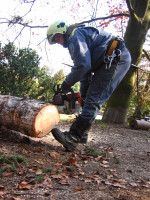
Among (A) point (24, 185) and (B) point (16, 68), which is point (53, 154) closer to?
(A) point (24, 185)

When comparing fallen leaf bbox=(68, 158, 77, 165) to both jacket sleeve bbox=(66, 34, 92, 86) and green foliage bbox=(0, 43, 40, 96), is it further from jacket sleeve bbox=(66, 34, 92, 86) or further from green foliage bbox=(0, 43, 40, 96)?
green foliage bbox=(0, 43, 40, 96)

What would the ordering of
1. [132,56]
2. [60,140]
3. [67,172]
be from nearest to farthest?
[67,172]
[60,140]
[132,56]

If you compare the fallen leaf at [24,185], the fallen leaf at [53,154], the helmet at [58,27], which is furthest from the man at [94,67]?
the fallen leaf at [24,185]

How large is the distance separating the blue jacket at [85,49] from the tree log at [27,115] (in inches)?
25.0

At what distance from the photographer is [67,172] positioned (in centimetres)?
222

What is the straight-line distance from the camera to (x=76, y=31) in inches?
108

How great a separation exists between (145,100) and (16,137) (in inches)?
301

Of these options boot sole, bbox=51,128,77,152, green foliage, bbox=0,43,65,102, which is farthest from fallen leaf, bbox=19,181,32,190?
green foliage, bbox=0,43,65,102

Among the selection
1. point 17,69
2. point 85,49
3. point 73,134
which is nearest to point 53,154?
point 73,134

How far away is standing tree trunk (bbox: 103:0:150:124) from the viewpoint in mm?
5938

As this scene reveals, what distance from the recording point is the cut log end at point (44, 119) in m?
3.11

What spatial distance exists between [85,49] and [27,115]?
127 centimetres

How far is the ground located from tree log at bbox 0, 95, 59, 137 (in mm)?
185

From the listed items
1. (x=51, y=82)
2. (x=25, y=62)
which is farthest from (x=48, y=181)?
(x=51, y=82)
